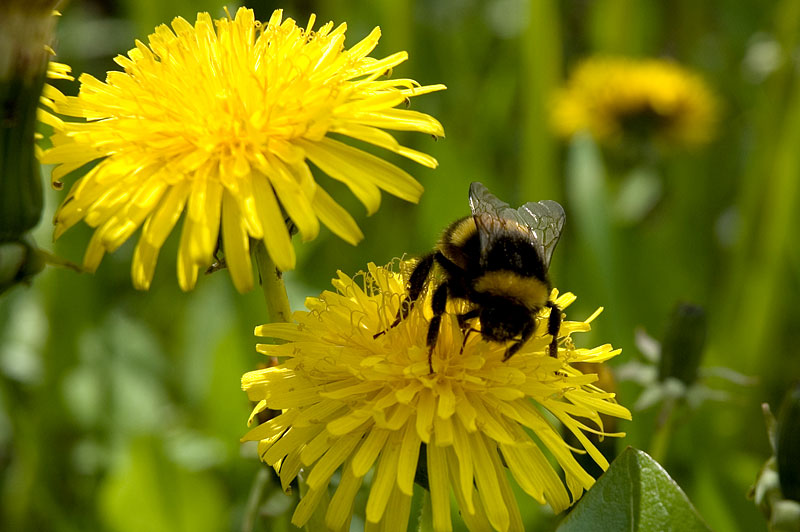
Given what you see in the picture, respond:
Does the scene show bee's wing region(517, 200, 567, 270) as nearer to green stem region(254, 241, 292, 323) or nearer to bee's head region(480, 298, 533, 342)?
bee's head region(480, 298, 533, 342)

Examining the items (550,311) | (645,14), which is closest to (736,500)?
(550,311)

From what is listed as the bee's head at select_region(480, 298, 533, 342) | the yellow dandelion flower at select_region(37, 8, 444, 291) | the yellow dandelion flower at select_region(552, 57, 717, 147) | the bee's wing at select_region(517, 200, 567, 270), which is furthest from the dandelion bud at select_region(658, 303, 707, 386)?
the yellow dandelion flower at select_region(552, 57, 717, 147)

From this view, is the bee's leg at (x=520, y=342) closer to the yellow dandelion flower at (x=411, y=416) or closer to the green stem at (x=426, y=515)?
the yellow dandelion flower at (x=411, y=416)

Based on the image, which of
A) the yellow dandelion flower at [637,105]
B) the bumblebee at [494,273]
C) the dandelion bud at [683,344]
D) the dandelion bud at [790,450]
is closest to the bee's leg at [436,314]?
the bumblebee at [494,273]

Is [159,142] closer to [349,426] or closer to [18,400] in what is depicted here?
[349,426]

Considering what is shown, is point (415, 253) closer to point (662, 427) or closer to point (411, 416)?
point (662, 427)

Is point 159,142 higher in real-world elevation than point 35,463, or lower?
higher

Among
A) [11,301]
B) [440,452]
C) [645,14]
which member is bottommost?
[11,301]
